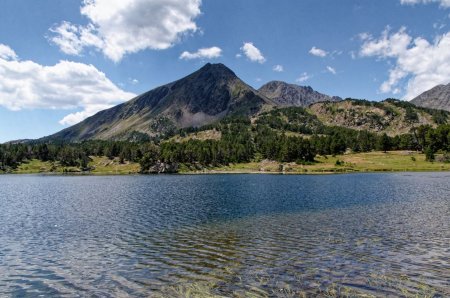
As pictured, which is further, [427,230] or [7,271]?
[427,230]

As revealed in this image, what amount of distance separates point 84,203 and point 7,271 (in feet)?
181

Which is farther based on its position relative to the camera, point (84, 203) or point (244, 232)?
point (84, 203)

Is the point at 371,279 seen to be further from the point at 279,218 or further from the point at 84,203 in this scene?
the point at 84,203

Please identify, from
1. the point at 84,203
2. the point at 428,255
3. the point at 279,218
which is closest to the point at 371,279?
the point at 428,255

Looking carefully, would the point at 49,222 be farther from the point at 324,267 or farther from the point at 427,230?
the point at 427,230

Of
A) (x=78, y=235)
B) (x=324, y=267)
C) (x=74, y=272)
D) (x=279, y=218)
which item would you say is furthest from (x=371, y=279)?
(x=78, y=235)

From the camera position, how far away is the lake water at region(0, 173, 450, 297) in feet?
84.0

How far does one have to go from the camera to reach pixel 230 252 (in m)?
36.0

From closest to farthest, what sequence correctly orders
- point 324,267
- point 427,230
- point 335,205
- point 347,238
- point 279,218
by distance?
point 324,267 → point 347,238 → point 427,230 → point 279,218 → point 335,205

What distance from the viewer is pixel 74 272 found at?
30297mm

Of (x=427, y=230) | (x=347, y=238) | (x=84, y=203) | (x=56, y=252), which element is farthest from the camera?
(x=84, y=203)

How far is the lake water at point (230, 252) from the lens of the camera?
25.6 metres

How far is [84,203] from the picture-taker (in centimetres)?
8356

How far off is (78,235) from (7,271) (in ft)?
52.9
